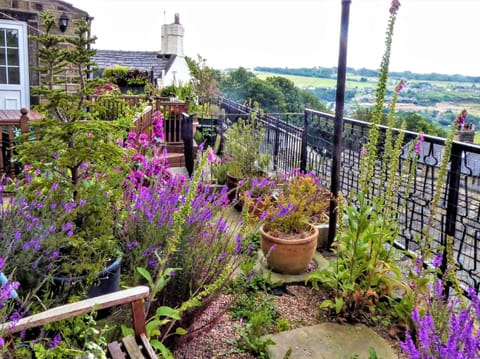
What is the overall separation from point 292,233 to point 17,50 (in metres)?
7.06

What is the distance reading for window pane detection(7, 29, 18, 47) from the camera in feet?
25.3

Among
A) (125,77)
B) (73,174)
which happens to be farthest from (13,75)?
(73,174)

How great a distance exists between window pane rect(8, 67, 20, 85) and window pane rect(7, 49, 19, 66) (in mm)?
93

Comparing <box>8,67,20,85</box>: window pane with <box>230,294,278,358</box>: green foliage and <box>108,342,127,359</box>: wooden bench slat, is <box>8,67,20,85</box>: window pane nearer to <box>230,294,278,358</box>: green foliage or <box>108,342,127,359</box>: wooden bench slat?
<box>230,294,278,358</box>: green foliage

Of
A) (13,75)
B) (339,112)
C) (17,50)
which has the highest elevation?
(17,50)

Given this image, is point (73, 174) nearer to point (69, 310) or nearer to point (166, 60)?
point (69, 310)

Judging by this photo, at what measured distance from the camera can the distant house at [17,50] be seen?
301 inches

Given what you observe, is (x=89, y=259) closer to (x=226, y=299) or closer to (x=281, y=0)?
(x=226, y=299)

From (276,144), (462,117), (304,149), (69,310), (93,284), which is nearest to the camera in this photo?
(69,310)

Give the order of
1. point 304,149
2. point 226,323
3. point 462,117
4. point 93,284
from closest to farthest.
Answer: point 93,284
point 462,117
point 226,323
point 304,149

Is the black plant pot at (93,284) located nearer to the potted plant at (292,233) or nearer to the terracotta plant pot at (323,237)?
the potted plant at (292,233)

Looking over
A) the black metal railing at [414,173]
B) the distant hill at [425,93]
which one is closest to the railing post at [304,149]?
the black metal railing at [414,173]

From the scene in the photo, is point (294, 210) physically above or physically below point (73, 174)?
below

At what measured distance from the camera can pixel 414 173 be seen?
123 inches
